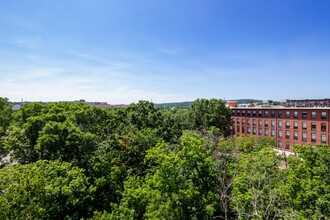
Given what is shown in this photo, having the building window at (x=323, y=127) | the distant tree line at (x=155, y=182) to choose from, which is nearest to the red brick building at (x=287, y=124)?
the building window at (x=323, y=127)

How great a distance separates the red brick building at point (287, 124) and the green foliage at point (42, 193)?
2039 inches

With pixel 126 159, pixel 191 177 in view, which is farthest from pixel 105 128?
pixel 191 177

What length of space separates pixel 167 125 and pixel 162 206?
2362 centimetres

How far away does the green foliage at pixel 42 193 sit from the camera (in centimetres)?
989

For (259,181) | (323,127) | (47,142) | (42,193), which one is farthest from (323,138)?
(42,193)

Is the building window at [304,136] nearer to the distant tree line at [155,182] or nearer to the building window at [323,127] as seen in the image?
the building window at [323,127]

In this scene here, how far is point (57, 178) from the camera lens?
46.5 feet

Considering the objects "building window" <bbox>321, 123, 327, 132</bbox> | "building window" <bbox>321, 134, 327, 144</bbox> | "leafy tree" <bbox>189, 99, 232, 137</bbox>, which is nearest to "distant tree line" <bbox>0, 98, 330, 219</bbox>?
"leafy tree" <bbox>189, 99, 232, 137</bbox>

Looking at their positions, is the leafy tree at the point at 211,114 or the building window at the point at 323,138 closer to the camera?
the building window at the point at 323,138

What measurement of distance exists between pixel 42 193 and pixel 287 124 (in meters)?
56.8

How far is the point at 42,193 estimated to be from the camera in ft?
39.1

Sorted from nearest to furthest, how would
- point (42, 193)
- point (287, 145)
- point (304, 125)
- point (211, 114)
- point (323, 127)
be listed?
point (42, 193) < point (323, 127) < point (304, 125) < point (287, 145) < point (211, 114)

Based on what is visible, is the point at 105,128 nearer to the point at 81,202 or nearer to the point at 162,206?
the point at 81,202

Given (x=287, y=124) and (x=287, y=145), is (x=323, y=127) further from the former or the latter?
(x=287, y=145)
